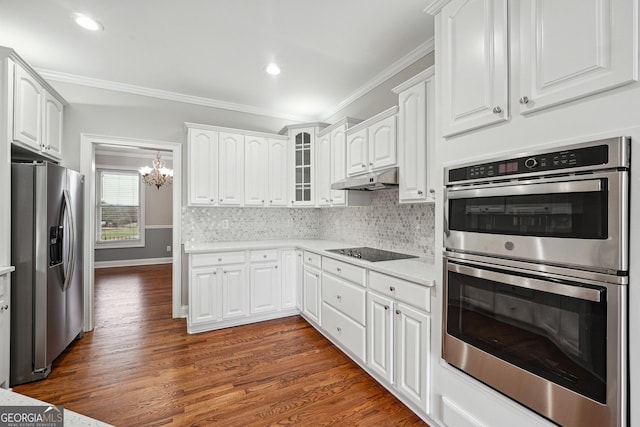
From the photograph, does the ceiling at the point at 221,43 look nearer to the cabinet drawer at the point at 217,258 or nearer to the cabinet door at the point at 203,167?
the cabinet door at the point at 203,167

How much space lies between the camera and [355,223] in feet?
12.1

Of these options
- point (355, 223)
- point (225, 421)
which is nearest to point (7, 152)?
point (225, 421)

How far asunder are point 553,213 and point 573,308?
14.7 inches

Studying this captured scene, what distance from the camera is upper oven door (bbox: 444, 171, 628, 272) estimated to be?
3.34ft

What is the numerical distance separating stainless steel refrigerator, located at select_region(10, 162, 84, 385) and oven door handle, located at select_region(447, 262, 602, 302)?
10.0ft

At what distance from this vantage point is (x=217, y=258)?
10.9 ft

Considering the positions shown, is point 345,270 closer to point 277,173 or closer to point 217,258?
point 217,258

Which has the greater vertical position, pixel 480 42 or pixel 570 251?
pixel 480 42

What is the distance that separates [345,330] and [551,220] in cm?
192

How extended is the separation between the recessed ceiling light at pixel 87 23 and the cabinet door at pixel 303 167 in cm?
223

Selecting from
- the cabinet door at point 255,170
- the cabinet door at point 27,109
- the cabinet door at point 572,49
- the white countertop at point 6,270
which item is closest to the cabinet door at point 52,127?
the cabinet door at point 27,109

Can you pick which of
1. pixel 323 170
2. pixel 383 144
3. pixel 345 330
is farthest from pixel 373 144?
pixel 345 330

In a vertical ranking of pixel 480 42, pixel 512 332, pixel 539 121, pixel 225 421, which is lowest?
pixel 225 421

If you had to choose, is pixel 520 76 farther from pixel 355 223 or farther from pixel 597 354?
pixel 355 223
